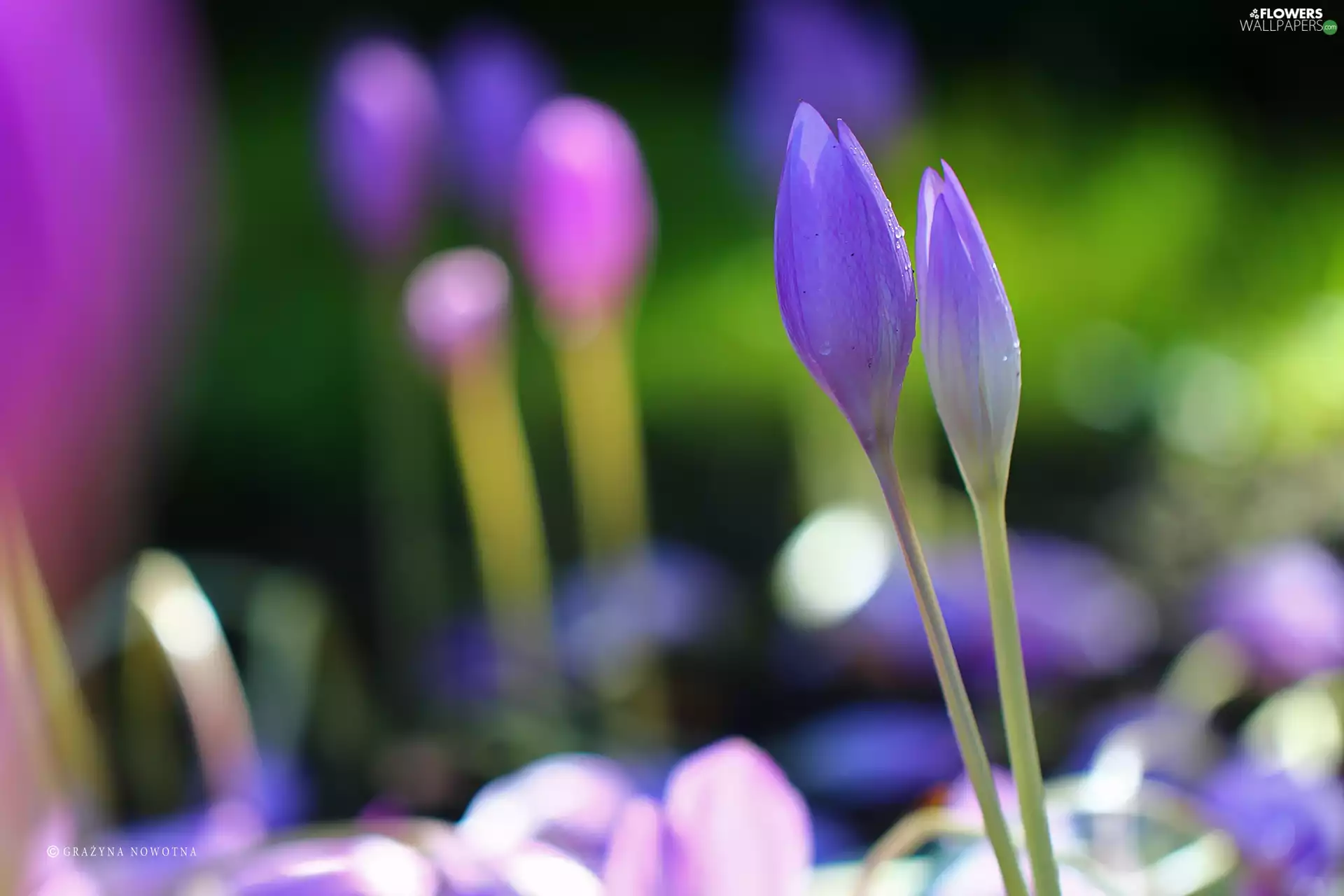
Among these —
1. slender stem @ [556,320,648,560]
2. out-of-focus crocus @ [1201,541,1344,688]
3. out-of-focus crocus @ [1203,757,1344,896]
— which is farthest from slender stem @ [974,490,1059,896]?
slender stem @ [556,320,648,560]

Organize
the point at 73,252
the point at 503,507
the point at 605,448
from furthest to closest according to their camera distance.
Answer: the point at 605,448, the point at 503,507, the point at 73,252

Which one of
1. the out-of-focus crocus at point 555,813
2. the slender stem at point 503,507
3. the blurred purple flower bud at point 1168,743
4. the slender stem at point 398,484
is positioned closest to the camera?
the out-of-focus crocus at point 555,813

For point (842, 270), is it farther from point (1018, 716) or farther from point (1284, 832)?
point (1284, 832)

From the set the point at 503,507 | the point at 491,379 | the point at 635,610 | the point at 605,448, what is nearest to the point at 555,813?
the point at 635,610

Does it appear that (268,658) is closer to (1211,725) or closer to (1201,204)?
(1211,725)

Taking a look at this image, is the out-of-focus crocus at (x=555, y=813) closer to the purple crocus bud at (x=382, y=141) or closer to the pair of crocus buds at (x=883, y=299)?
the pair of crocus buds at (x=883, y=299)

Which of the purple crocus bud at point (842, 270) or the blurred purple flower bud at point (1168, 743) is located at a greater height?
the purple crocus bud at point (842, 270)

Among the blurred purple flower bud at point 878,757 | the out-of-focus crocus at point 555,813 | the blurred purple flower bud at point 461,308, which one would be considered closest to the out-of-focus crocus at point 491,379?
the blurred purple flower bud at point 461,308
